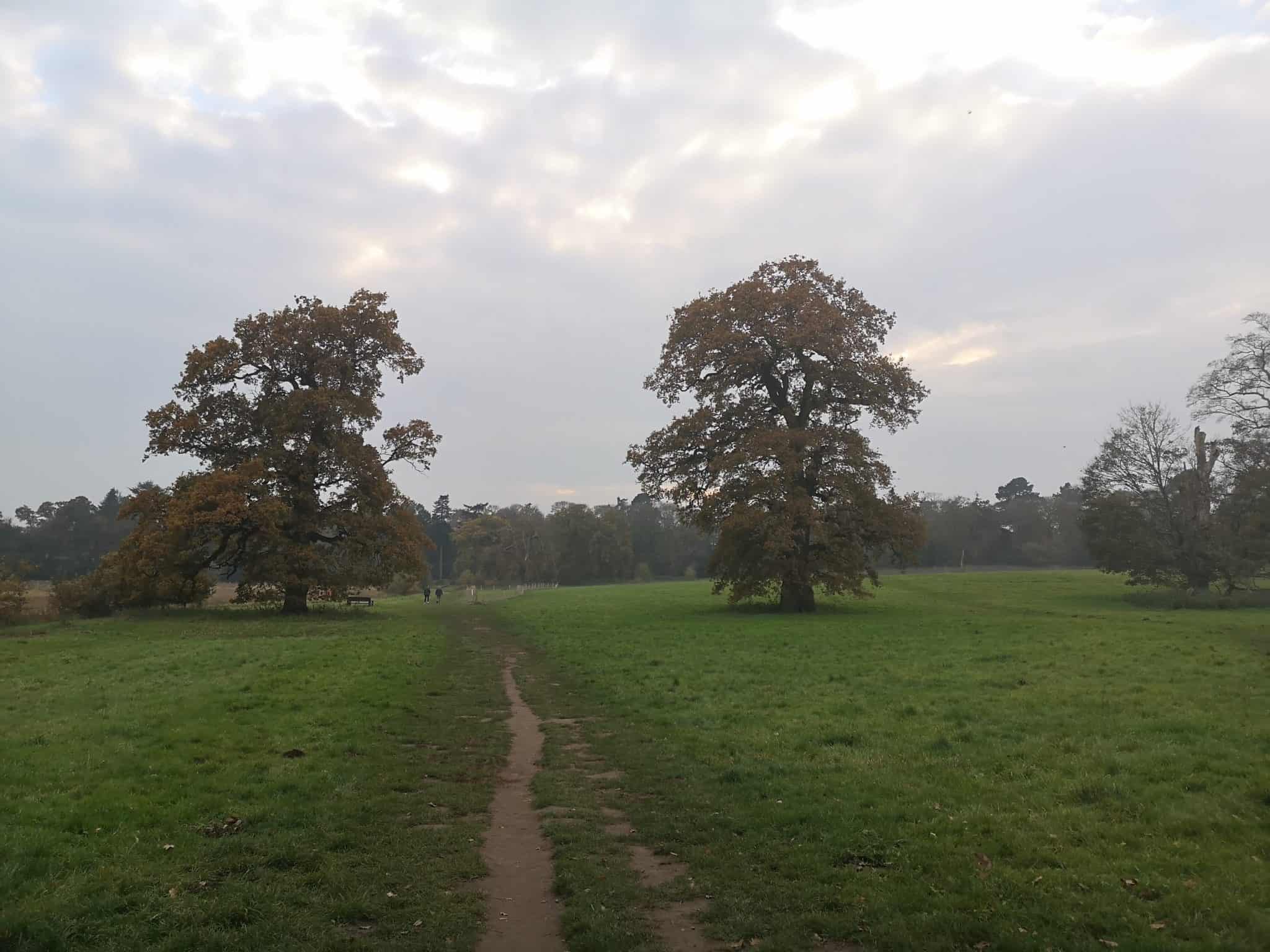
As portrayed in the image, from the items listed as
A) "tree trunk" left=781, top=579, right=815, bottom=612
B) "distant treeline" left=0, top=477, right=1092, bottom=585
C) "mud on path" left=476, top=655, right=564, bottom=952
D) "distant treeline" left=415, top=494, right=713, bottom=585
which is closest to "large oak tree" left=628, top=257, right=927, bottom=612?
"tree trunk" left=781, top=579, right=815, bottom=612

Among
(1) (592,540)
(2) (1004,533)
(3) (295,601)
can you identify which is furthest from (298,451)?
(2) (1004,533)

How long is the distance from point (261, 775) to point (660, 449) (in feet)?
93.2

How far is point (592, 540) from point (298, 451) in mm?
79208

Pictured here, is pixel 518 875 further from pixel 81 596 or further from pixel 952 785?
pixel 81 596

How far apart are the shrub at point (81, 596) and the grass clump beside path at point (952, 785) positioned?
2579 centimetres

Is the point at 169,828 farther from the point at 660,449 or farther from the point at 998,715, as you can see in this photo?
the point at 660,449

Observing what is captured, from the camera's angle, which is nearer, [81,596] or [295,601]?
[81,596]

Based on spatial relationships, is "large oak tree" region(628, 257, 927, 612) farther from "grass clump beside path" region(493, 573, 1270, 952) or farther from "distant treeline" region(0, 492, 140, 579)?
"distant treeline" region(0, 492, 140, 579)

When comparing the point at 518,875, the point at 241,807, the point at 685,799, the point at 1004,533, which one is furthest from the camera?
the point at 1004,533

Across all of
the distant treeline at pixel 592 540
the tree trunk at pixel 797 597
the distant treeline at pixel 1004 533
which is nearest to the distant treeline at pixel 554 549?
the distant treeline at pixel 592 540

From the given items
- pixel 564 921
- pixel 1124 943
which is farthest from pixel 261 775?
pixel 1124 943

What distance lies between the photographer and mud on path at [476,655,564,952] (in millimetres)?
5625

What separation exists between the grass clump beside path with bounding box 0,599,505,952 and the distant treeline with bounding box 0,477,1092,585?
85.0m

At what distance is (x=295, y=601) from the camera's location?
128 ft
